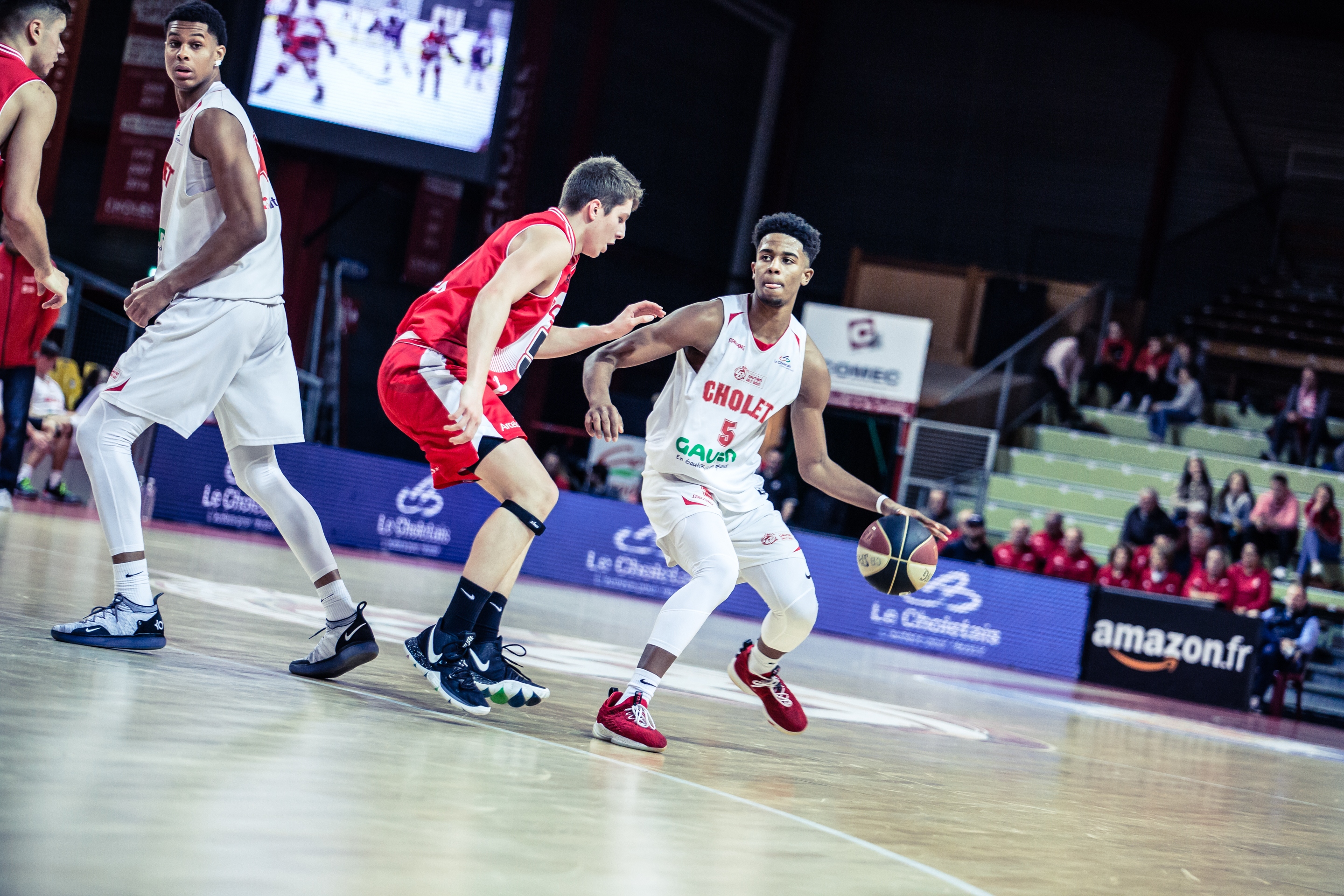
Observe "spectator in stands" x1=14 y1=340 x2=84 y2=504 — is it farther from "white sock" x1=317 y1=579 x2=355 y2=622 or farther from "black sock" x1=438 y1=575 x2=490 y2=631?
"black sock" x1=438 y1=575 x2=490 y2=631

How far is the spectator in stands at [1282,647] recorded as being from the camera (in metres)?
12.9

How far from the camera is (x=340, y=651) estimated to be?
14.5ft

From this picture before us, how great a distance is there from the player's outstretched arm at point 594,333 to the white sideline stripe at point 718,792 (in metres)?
1.29

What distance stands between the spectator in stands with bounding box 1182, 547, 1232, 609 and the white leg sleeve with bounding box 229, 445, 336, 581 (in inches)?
455

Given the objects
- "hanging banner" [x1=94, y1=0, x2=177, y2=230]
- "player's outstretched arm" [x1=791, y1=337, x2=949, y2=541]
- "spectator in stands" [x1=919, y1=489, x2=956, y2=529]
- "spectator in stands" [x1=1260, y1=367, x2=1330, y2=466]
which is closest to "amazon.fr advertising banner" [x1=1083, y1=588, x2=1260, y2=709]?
"spectator in stands" [x1=919, y1=489, x2=956, y2=529]

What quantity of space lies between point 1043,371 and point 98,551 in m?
15.2

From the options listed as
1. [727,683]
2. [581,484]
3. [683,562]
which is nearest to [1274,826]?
[683,562]

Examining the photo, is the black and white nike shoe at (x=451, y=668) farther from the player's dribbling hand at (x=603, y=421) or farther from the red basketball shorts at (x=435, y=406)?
the player's dribbling hand at (x=603, y=421)

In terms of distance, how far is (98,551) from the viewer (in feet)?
25.0

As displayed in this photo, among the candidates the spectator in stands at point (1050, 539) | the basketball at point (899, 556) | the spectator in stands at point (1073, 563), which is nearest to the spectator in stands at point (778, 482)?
the spectator in stands at point (1050, 539)

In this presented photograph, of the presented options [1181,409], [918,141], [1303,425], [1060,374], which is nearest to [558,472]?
[1060,374]

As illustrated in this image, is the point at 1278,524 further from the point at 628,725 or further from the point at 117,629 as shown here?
the point at 117,629

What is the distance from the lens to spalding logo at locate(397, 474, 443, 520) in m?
14.1

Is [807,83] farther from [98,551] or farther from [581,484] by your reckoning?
[98,551]
